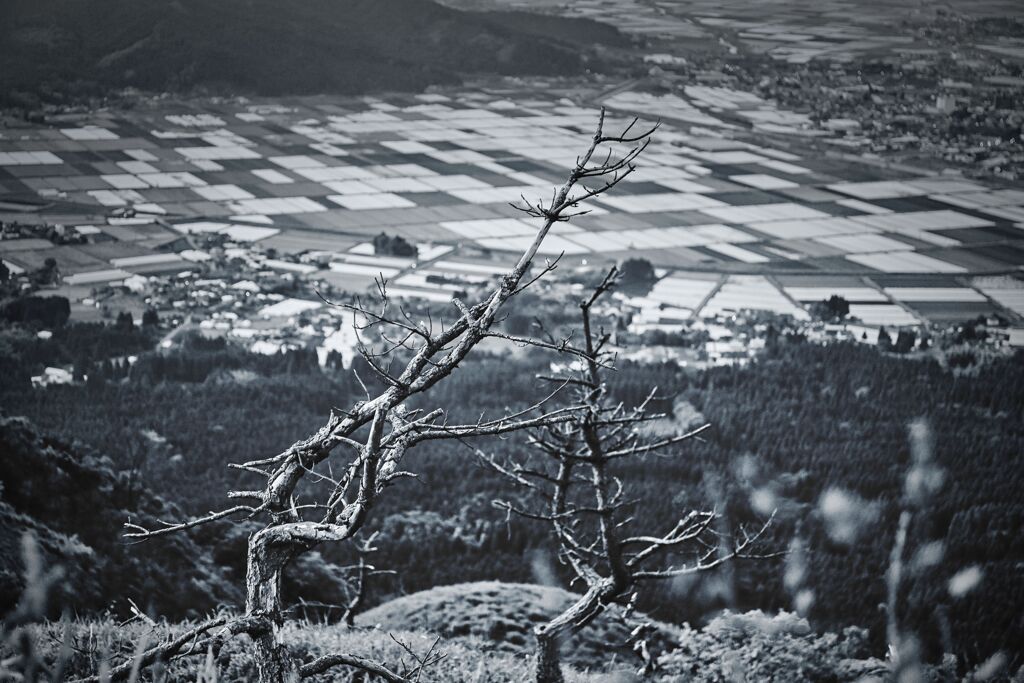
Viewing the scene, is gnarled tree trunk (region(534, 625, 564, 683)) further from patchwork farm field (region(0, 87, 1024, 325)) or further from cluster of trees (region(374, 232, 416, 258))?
cluster of trees (region(374, 232, 416, 258))

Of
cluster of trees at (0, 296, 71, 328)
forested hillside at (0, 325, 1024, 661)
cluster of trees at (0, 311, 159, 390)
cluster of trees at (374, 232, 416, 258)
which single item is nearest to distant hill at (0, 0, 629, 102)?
cluster of trees at (374, 232, 416, 258)

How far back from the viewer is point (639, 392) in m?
32.4

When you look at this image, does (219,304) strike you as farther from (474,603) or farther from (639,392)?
(474,603)

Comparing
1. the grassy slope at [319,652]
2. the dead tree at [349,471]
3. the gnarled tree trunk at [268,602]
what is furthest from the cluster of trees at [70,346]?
the gnarled tree trunk at [268,602]

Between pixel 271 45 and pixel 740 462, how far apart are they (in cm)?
6612

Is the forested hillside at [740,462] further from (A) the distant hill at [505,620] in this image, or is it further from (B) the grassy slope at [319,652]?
(B) the grassy slope at [319,652]

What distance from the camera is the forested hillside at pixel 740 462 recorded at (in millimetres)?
22391

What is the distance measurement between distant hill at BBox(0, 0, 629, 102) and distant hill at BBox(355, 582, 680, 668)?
2441 inches

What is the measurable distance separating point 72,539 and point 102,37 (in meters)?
67.8

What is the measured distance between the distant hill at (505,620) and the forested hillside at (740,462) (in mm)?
3737

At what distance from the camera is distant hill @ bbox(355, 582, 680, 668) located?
1573cm

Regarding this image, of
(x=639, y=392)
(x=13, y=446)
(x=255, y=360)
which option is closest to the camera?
(x=13, y=446)

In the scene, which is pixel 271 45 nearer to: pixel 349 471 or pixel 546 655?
pixel 546 655

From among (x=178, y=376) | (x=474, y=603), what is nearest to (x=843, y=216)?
(x=178, y=376)
